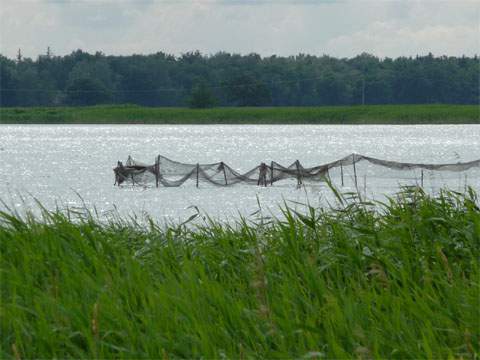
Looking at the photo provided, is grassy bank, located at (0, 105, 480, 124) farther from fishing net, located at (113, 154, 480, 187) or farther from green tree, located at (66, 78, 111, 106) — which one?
fishing net, located at (113, 154, 480, 187)

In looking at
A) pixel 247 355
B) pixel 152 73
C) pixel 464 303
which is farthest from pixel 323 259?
pixel 152 73

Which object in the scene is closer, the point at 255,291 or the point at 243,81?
the point at 255,291

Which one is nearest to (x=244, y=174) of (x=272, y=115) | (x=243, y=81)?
(x=272, y=115)

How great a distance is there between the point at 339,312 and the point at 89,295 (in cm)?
191

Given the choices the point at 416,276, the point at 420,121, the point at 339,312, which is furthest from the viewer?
the point at 420,121

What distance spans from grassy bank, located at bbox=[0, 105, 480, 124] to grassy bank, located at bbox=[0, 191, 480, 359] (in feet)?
393

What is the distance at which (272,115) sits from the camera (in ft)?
480

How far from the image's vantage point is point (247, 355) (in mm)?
5480

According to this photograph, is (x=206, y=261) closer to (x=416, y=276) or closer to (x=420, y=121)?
(x=416, y=276)

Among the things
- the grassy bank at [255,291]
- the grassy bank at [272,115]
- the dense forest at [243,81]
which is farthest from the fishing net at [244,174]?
the dense forest at [243,81]

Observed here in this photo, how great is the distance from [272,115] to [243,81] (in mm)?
24942

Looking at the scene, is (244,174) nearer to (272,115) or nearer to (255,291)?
(255,291)

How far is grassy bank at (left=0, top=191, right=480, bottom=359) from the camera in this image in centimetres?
575

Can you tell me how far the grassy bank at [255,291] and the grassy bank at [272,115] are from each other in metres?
120
